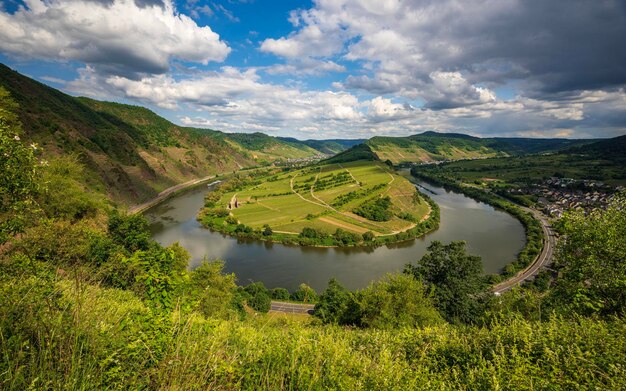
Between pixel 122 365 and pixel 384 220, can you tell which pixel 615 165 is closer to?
pixel 384 220

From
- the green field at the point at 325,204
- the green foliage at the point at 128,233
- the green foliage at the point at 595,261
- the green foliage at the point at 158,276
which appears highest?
the green foliage at the point at 158,276

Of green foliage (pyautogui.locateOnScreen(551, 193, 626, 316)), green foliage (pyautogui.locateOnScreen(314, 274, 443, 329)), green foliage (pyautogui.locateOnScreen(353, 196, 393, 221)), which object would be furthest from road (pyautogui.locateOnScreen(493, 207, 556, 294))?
green foliage (pyautogui.locateOnScreen(353, 196, 393, 221))

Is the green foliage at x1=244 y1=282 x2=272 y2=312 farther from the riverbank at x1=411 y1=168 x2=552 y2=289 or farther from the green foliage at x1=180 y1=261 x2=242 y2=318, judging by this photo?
the riverbank at x1=411 y1=168 x2=552 y2=289

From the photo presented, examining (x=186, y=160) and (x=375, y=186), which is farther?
(x=186, y=160)

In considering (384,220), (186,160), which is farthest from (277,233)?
(186,160)

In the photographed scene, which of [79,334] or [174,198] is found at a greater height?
[79,334]

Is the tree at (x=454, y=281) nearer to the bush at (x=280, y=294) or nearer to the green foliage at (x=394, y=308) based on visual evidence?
the green foliage at (x=394, y=308)

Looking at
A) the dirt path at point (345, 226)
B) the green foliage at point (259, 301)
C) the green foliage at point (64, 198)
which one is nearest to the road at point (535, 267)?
the dirt path at point (345, 226)

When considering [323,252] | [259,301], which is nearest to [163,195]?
[323,252]
